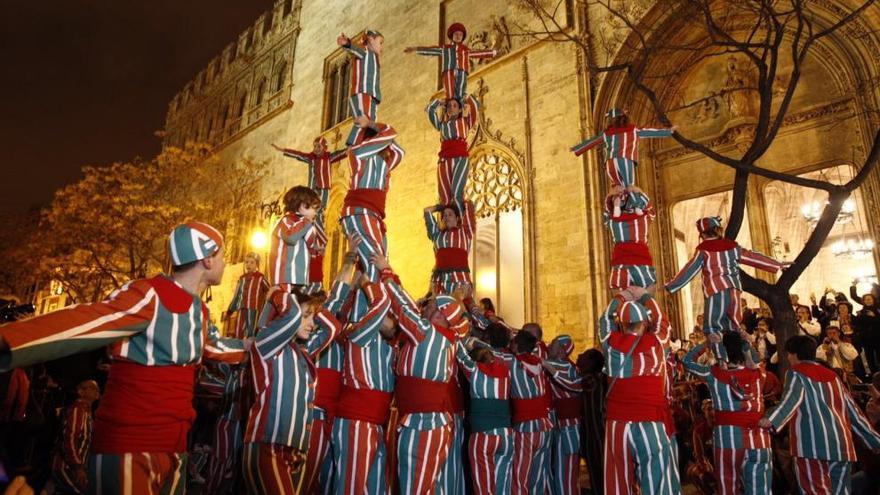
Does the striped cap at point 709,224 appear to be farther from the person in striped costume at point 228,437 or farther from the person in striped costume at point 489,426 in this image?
the person in striped costume at point 228,437

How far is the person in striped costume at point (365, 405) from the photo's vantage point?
11.5 feet

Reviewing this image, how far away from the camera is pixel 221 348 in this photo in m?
2.71

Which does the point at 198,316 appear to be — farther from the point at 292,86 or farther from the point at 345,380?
the point at 292,86

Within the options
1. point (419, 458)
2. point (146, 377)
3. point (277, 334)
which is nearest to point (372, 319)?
point (277, 334)

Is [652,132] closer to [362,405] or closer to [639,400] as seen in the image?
[639,400]

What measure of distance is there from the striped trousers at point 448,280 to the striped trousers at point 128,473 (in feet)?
12.5

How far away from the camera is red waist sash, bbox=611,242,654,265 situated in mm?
4941

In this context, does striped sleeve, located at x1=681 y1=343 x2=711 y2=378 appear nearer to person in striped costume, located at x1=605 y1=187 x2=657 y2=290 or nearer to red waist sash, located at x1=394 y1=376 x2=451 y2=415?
person in striped costume, located at x1=605 y1=187 x2=657 y2=290

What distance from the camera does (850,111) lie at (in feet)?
30.6

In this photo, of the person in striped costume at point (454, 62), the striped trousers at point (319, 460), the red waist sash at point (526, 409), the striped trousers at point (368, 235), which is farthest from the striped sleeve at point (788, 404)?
the person in striped costume at point (454, 62)

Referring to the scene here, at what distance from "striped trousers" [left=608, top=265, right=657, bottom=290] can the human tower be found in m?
0.02

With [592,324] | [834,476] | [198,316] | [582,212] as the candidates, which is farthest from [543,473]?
[582,212]

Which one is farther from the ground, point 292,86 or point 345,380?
point 292,86

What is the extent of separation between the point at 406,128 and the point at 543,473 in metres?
12.2
